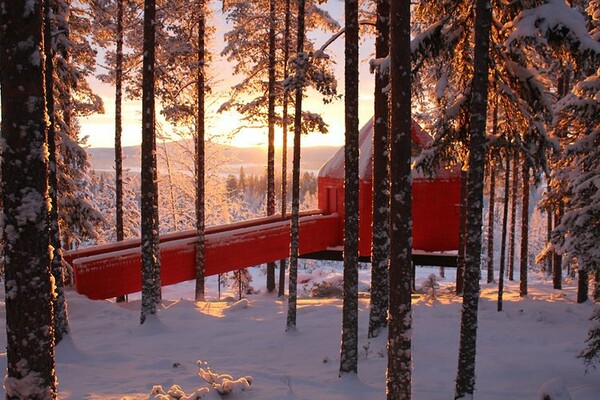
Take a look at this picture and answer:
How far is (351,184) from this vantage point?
919cm

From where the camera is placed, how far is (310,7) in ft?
52.1

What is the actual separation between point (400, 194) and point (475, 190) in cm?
171

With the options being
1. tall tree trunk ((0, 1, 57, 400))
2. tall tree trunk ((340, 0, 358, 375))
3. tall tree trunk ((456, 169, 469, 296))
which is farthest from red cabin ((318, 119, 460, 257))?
tall tree trunk ((0, 1, 57, 400))

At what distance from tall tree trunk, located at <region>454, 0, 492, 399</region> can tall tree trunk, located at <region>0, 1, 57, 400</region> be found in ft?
18.6

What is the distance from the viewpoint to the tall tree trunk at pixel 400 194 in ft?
20.5

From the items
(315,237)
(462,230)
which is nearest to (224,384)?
(462,230)

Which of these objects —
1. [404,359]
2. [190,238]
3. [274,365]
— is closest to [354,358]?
[274,365]

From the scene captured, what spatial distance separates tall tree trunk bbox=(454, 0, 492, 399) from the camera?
7273 millimetres

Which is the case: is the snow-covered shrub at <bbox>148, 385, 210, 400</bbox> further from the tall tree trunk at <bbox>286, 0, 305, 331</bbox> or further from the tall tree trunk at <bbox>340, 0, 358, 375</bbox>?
the tall tree trunk at <bbox>286, 0, 305, 331</bbox>

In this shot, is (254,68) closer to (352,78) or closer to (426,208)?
(426,208)

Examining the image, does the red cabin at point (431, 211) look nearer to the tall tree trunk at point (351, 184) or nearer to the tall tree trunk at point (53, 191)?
the tall tree trunk at point (351, 184)

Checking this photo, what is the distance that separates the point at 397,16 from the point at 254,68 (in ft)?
46.7

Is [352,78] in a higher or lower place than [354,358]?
higher

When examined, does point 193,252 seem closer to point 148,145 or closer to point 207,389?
point 148,145
